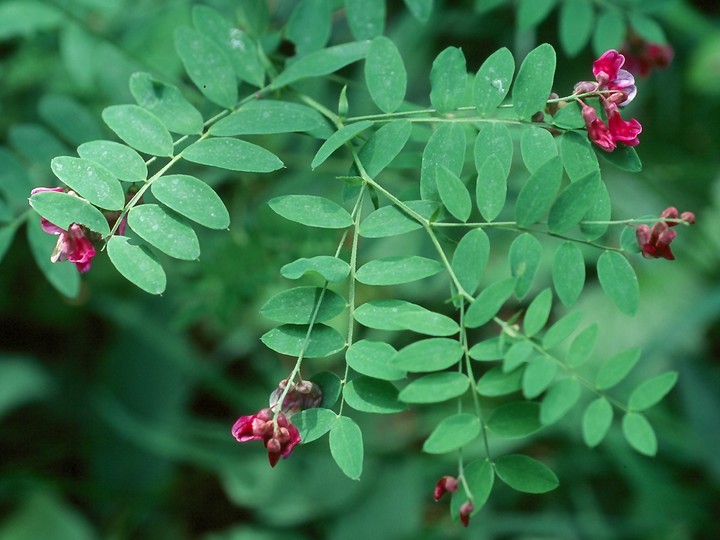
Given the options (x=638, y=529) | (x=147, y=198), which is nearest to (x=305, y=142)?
(x=147, y=198)

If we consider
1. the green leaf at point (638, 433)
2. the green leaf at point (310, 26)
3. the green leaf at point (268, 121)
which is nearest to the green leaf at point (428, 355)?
the green leaf at point (638, 433)

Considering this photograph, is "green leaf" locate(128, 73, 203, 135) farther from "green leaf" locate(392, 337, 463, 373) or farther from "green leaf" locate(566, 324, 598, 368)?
"green leaf" locate(566, 324, 598, 368)

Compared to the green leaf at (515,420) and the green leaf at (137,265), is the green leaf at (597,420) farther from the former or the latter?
the green leaf at (137,265)

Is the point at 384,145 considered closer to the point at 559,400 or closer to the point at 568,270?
the point at 568,270

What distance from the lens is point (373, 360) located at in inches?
36.2

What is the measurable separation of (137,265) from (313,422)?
254 millimetres

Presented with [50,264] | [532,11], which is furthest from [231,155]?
[532,11]

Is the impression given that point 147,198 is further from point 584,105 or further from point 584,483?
point 584,483

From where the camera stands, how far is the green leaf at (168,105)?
1069mm

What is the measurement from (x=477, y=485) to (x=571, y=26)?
840 mm

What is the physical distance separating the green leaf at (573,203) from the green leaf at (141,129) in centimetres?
46

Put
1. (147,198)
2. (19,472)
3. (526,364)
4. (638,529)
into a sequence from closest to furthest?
(526,364), (147,198), (638,529), (19,472)

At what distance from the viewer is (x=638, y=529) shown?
6.59ft

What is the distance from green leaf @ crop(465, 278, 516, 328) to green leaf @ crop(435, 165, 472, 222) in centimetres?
9
